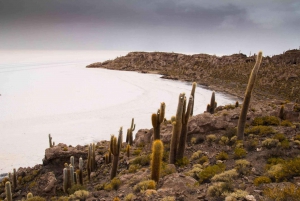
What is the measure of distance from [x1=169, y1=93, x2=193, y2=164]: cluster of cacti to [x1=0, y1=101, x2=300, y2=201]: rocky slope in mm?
493

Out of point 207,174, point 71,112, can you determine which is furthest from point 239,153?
point 71,112

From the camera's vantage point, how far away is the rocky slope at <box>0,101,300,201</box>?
24.2ft

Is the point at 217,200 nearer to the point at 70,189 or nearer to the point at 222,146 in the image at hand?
the point at 222,146

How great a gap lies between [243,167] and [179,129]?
10.2ft

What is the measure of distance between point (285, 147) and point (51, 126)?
2395 centimetres

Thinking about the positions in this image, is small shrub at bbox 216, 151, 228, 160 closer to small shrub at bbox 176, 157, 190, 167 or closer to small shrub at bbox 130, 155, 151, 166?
small shrub at bbox 176, 157, 190, 167

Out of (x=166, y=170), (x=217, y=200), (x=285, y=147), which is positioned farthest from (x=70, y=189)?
(x=285, y=147)

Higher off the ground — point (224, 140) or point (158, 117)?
point (158, 117)

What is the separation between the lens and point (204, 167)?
10.4 m

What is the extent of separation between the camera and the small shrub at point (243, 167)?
8766 mm

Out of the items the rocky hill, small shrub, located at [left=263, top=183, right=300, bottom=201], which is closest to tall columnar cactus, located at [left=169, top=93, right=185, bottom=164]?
small shrub, located at [left=263, top=183, right=300, bottom=201]

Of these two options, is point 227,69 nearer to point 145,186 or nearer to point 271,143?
Result: point 271,143

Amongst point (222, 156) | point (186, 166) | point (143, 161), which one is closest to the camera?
point (222, 156)

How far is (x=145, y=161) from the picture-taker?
42.0 ft
